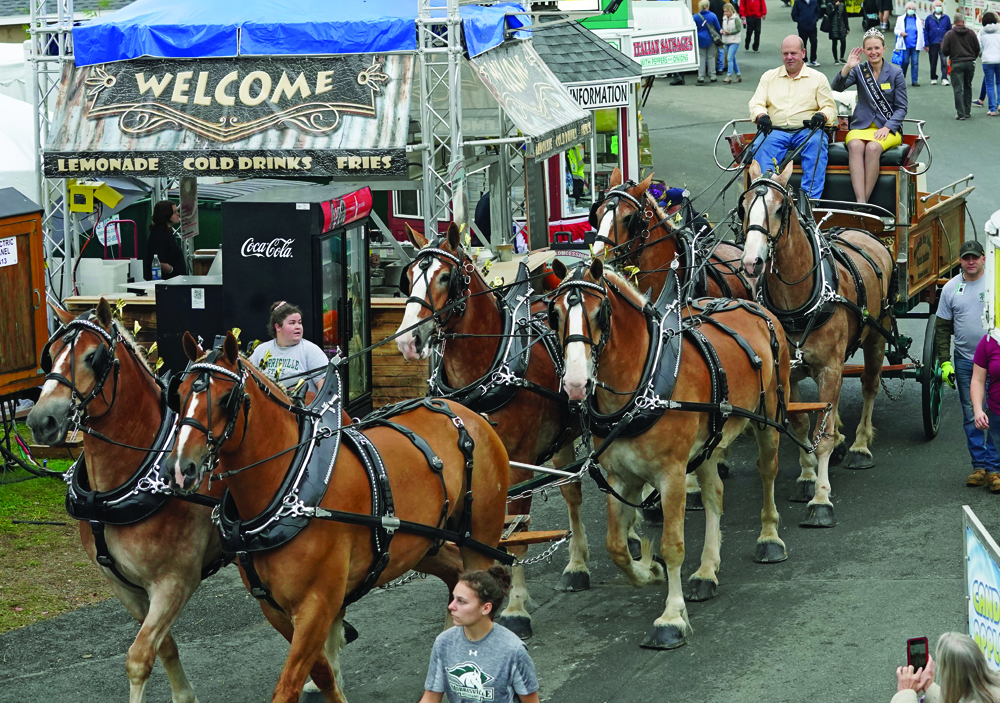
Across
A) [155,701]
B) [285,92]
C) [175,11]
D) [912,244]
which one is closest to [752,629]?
[155,701]

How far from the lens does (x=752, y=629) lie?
775cm

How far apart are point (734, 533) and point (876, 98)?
497cm

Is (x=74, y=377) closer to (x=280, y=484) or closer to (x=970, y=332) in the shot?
(x=280, y=484)

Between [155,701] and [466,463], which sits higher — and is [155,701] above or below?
below

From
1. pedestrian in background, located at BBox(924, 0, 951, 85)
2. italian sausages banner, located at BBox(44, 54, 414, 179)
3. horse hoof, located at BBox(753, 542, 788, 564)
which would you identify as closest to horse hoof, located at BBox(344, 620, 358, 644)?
horse hoof, located at BBox(753, 542, 788, 564)

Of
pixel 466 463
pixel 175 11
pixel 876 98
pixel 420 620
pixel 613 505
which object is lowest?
pixel 420 620

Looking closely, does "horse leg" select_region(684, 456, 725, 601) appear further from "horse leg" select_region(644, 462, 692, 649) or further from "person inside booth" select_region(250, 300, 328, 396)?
"person inside booth" select_region(250, 300, 328, 396)

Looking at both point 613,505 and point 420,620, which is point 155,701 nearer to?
point 420,620

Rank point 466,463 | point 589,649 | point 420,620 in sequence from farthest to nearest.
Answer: point 420,620 < point 589,649 < point 466,463

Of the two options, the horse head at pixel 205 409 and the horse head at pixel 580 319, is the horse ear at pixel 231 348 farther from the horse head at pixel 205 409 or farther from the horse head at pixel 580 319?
the horse head at pixel 580 319

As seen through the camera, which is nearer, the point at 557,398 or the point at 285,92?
the point at 557,398

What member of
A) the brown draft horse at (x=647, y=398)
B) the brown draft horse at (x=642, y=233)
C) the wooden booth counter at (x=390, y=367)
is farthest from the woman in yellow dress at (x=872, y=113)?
the wooden booth counter at (x=390, y=367)

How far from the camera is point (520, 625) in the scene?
26.0 ft

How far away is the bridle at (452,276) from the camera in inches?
298
